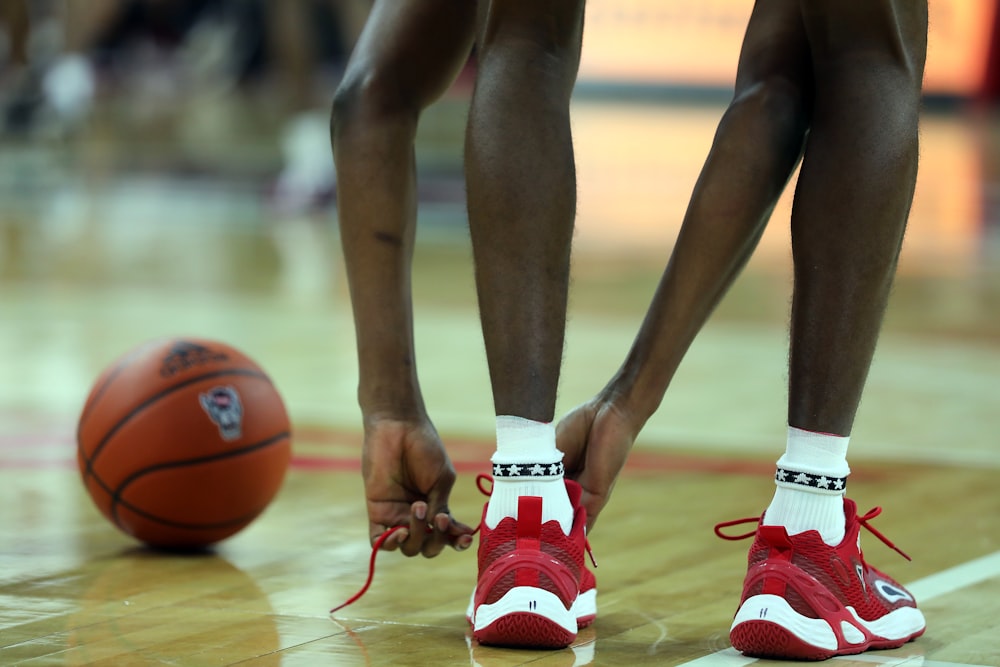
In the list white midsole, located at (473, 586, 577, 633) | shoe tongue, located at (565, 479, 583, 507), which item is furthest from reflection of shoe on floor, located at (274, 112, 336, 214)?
white midsole, located at (473, 586, 577, 633)

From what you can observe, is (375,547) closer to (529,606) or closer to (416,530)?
(416,530)

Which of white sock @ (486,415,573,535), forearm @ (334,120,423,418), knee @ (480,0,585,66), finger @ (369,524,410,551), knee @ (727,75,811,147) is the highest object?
knee @ (480,0,585,66)

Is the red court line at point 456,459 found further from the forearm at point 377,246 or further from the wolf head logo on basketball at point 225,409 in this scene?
the forearm at point 377,246

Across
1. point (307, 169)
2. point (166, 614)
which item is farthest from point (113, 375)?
point (307, 169)

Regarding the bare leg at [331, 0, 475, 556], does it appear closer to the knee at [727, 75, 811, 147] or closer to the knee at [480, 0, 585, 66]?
the knee at [480, 0, 585, 66]

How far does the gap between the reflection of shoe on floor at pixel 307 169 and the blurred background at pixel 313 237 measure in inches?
0.5

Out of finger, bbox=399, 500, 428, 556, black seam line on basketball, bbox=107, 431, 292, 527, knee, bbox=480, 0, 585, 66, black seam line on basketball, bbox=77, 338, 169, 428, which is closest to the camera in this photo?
knee, bbox=480, 0, 585, 66

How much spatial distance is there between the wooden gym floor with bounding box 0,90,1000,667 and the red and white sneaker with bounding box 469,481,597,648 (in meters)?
0.03

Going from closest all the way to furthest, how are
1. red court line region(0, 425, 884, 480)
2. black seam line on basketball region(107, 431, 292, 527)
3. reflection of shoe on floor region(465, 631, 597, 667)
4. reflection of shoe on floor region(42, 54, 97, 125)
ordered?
reflection of shoe on floor region(465, 631, 597, 667), black seam line on basketball region(107, 431, 292, 527), red court line region(0, 425, 884, 480), reflection of shoe on floor region(42, 54, 97, 125)

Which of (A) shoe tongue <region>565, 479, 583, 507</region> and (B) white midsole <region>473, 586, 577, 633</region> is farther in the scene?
(A) shoe tongue <region>565, 479, 583, 507</region>

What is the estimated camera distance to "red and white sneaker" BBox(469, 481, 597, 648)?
1840 millimetres

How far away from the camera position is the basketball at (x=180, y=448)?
2.43m

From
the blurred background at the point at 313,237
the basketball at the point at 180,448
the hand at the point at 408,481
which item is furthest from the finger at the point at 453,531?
the blurred background at the point at 313,237

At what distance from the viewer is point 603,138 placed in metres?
12.6
